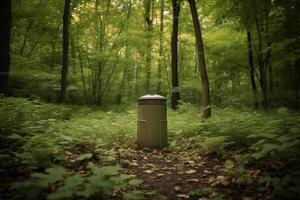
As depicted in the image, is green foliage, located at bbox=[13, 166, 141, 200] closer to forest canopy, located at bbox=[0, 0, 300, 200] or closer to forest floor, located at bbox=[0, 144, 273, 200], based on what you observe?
forest canopy, located at bbox=[0, 0, 300, 200]

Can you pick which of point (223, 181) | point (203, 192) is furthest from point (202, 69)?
point (203, 192)

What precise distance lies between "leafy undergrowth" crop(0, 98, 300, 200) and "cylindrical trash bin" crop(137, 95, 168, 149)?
0.25 metres

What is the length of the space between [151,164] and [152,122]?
1.45m

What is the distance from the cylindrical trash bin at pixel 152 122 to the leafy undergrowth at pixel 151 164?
9.7 inches

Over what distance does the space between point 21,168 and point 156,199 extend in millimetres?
2002

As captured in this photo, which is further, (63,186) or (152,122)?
(152,122)

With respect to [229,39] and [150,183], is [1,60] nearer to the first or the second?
[150,183]

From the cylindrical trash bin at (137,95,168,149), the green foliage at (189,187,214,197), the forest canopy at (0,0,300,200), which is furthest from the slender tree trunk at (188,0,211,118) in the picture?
the green foliage at (189,187,214,197)

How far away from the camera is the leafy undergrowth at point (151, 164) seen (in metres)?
2.99

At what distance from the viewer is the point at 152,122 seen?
22.0ft

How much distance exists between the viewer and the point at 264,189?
340 centimetres

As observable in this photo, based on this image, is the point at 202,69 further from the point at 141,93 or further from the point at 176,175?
the point at 141,93

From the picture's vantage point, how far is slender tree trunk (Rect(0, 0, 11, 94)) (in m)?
8.26

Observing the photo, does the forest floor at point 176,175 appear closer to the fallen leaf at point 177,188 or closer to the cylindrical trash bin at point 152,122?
the fallen leaf at point 177,188
